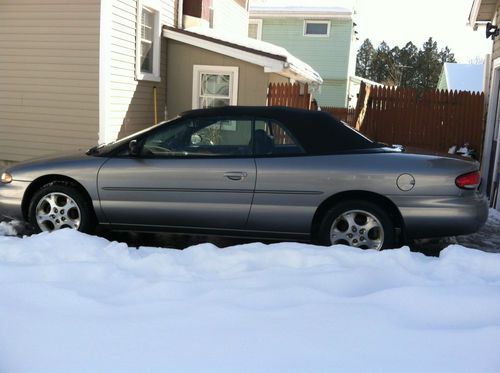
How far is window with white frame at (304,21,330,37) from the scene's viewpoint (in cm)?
2652

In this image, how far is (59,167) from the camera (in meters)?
5.50

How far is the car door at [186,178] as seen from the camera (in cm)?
520

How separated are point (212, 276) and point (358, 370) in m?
1.54

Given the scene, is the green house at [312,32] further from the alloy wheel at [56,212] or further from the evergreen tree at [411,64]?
the evergreen tree at [411,64]

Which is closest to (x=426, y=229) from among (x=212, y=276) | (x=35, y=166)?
(x=212, y=276)

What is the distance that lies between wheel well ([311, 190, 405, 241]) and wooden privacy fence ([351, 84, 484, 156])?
716 centimetres

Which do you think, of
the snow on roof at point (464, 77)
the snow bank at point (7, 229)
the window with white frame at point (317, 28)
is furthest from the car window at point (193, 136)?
the snow on roof at point (464, 77)

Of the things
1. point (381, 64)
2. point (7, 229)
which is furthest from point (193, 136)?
point (381, 64)

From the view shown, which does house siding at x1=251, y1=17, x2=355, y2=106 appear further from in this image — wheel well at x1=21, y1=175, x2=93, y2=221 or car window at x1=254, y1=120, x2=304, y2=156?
wheel well at x1=21, y1=175, x2=93, y2=221

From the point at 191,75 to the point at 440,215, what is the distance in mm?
8068

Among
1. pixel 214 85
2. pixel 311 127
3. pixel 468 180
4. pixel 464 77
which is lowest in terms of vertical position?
pixel 468 180

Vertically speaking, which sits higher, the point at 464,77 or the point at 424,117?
the point at 464,77

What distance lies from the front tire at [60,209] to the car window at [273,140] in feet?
6.02

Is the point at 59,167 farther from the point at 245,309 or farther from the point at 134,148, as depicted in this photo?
the point at 245,309
